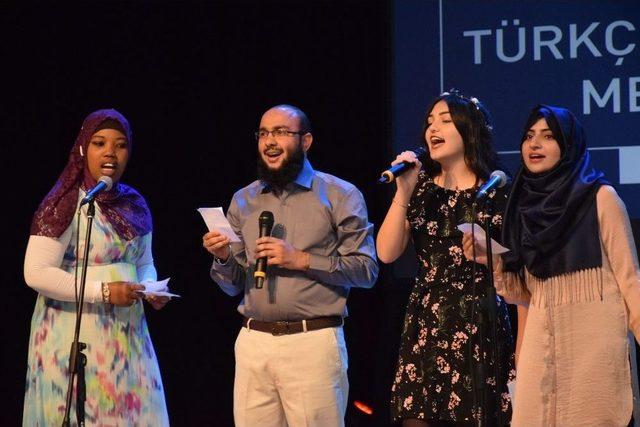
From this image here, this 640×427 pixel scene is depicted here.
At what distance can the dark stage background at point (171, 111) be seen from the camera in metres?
6.03

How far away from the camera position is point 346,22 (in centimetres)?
585

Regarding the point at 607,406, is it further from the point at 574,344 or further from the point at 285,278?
the point at 285,278

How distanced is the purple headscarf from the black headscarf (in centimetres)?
169

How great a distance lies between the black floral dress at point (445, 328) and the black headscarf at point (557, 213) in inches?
6.4

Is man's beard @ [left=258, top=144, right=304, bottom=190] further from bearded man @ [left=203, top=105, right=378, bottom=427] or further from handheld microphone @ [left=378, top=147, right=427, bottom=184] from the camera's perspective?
handheld microphone @ [left=378, top=147, right=427, bottom=184]

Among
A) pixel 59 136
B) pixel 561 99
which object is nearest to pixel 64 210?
pixel 59 136

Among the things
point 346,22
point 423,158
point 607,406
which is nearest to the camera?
point 607,406

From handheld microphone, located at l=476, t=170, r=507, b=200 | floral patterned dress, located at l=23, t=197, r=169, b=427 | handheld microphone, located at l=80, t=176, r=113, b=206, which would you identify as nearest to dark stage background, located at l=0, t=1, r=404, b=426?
floral patterned dress, located at l=23, t=197, r=169, b=427

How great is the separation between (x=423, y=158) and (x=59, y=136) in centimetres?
291

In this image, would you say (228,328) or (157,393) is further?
(228,328)

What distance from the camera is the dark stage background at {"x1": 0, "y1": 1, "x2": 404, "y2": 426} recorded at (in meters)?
6.03

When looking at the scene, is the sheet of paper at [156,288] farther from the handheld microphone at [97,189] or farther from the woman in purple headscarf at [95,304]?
the handheld microphone at [97,189]

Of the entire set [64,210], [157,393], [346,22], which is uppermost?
[346,22]

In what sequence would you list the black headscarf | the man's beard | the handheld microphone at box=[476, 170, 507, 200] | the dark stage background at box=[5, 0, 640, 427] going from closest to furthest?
the handheld microphone at box=[476, 170, 507, 200], the black headscarf, the man's beard, the dark stage background at box=[5, 0, 640, 427]
